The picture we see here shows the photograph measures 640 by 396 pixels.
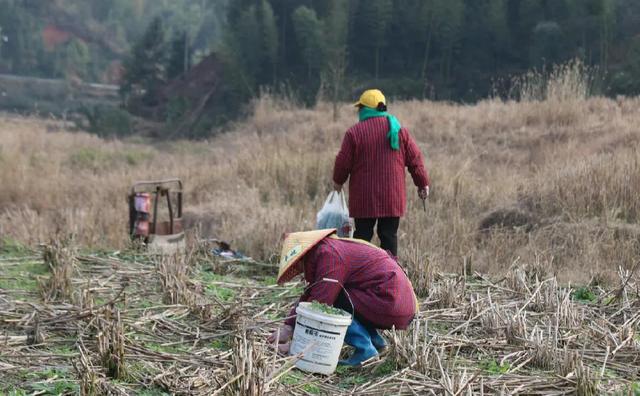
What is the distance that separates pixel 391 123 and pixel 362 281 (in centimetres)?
226

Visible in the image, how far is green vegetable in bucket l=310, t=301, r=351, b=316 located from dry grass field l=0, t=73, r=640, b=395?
0.32m

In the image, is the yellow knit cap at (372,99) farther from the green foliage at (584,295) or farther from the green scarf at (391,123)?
the green foliage at (584,295)

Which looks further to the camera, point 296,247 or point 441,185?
point 441,185

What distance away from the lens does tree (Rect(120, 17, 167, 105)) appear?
166 feet

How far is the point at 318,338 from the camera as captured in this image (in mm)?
4035

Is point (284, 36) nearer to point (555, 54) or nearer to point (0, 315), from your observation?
point (555, 54)

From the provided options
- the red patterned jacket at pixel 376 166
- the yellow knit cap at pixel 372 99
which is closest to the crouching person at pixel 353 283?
the red patterned jacket at pixel 376 166

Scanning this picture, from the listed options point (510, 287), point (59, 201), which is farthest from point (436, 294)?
point (59, 201)

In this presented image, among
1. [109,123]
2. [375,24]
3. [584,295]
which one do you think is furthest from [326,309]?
[375,24]

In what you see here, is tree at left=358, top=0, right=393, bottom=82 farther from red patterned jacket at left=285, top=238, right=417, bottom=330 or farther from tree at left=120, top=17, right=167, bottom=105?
red patterned jacket at left=285, top=238, right=417, bottom=330

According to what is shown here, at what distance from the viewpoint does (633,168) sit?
370 inches

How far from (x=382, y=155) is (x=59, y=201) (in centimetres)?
875

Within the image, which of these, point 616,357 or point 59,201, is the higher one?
point 616,357

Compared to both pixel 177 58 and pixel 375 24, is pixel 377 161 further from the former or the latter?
pixel 177 58
